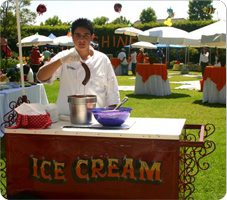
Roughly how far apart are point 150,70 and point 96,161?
9026 mm

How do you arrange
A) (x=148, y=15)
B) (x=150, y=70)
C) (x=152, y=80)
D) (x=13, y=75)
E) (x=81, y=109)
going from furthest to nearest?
(x=148, y=15) → (x=152, y=80) → (x=150, y=70) → (x=13, y=75) → (x=81, y=109)

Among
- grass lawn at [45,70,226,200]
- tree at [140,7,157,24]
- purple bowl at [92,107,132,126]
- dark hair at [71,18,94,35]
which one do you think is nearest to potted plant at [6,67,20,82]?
grass lawn at [45,70,226,200]

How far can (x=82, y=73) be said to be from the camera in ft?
10.6

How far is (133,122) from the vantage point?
2.88m

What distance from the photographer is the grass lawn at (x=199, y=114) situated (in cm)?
398

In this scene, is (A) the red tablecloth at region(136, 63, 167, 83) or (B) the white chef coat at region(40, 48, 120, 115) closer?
(B) the white chef coat at region(40, 48, 120, 115)

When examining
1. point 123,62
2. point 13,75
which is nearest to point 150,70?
point 13,75

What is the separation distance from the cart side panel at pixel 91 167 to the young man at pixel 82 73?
2.05 ft

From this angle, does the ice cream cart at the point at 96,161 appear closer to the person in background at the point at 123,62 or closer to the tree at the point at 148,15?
the person in background at the point at 123,62

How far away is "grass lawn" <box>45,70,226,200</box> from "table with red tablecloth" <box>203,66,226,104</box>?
30cm

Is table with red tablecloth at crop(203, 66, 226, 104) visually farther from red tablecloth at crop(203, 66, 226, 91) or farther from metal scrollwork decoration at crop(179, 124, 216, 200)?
metal scrollwork decoration at crop(179, 124, 216, 200)

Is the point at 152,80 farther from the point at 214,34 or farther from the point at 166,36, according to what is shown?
the point at 214,34

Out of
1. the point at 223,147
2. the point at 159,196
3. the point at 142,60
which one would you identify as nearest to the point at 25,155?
the point at 159,196

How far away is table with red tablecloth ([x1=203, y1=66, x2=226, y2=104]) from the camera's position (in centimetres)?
959
